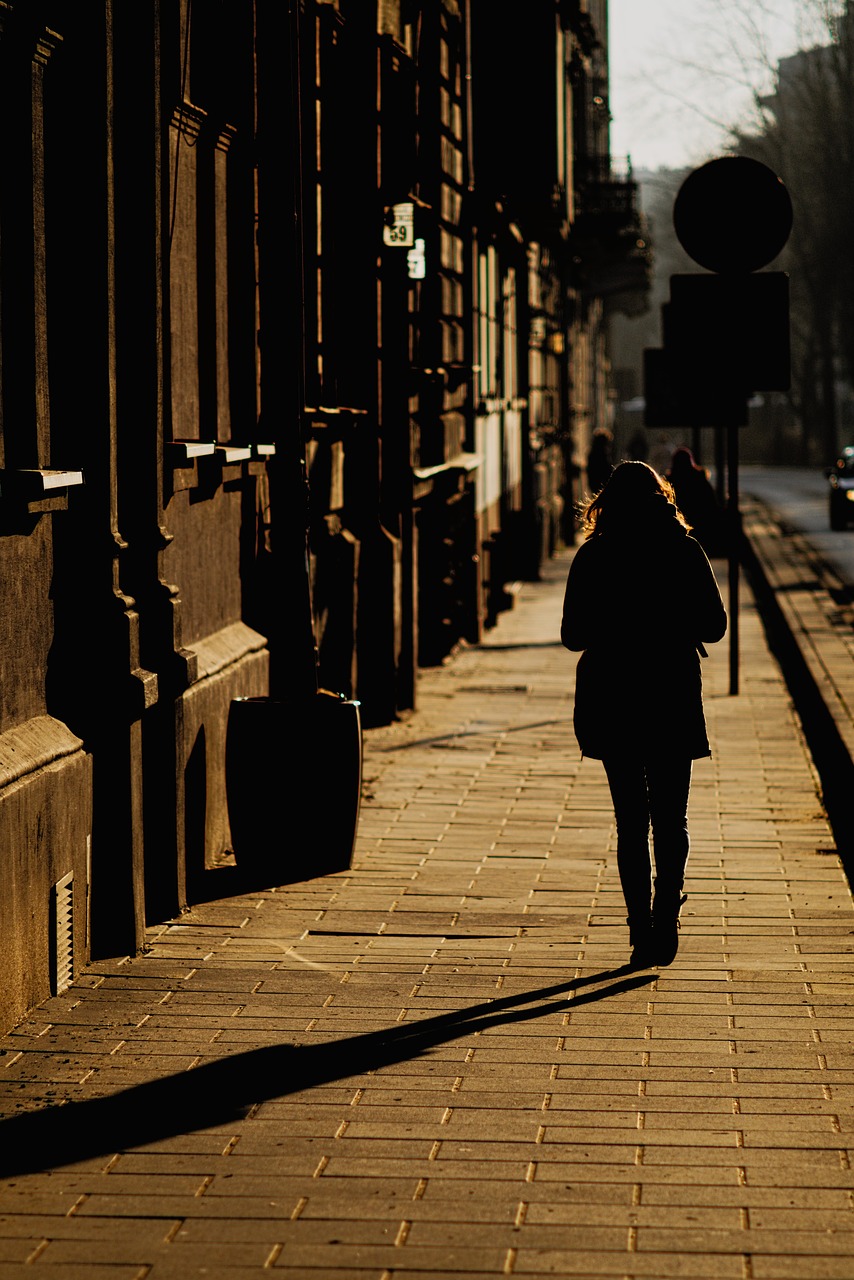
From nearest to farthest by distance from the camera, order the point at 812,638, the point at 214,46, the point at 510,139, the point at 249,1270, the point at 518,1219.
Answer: the point at 249,1270 < the point at 518,1219 < the point at 214,46 < the point at 812,638 < the point at 510,139

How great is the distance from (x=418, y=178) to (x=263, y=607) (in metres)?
5.95

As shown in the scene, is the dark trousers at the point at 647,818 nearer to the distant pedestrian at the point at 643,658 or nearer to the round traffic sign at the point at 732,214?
the distant pedestrian at the point at 643,658

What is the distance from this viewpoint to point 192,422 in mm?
9117

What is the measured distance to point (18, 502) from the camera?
6344 millimetres

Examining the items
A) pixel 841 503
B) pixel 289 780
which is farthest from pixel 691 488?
pixel 841 503

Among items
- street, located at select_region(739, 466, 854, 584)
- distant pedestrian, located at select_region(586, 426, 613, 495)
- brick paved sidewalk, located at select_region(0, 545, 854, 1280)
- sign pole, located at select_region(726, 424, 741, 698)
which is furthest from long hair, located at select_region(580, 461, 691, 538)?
distant pedestrian, located at select_region(586, 426, 613, 495)

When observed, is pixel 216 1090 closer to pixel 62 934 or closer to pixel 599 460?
pixel 62 934

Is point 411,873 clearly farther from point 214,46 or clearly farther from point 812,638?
point 812,638

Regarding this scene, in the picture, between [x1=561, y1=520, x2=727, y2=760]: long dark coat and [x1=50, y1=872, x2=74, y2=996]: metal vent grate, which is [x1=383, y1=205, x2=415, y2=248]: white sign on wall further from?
[x1=50, y1=872, x2=74, y2=996]: metal vent grate

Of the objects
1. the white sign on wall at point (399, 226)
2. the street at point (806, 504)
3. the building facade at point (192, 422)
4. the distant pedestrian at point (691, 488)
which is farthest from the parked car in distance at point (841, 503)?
the white sign on wall at point (399, 226)

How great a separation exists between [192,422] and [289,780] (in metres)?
1.72

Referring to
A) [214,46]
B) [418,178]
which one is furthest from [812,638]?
[214,46]

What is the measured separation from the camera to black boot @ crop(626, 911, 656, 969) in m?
6.94

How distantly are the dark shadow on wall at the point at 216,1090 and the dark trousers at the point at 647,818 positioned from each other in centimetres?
65
